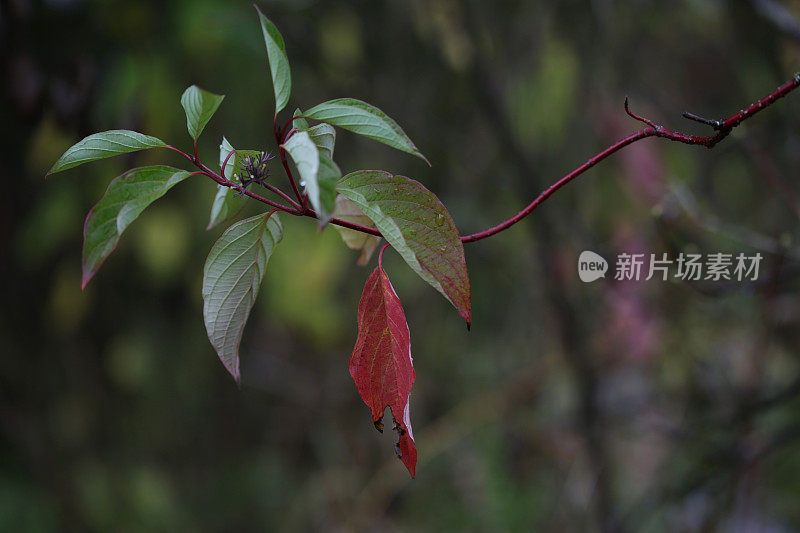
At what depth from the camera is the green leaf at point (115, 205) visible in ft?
0.95

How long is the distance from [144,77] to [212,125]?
169mm

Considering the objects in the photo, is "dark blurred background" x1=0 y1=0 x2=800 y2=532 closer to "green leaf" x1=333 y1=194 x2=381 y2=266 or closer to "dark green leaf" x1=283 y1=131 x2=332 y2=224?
"green leaf" x1=333 y1=194 x2=381 y2=266

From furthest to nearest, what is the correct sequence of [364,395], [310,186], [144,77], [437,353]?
1. [437,353]
2. [144,77]
3. [364,395]
4. [310,186]

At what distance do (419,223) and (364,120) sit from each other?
0.18 ft

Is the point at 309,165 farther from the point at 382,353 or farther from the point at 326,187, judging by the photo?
the point at 382,353

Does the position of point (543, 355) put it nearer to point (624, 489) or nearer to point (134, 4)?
point (624, 489)

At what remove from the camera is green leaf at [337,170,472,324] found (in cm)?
28

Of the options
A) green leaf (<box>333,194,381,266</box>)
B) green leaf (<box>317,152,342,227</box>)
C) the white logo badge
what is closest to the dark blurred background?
the white logo badge

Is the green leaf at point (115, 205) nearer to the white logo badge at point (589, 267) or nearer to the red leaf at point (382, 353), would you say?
the red leaf at point (382, 353)

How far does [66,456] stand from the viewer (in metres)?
1.48

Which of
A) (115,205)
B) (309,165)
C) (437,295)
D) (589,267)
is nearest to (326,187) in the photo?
(309,165)

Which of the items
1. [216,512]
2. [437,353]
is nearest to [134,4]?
[437,353]

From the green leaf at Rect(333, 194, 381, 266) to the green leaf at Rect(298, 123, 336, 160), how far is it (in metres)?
0.04

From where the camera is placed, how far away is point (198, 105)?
0.30m
